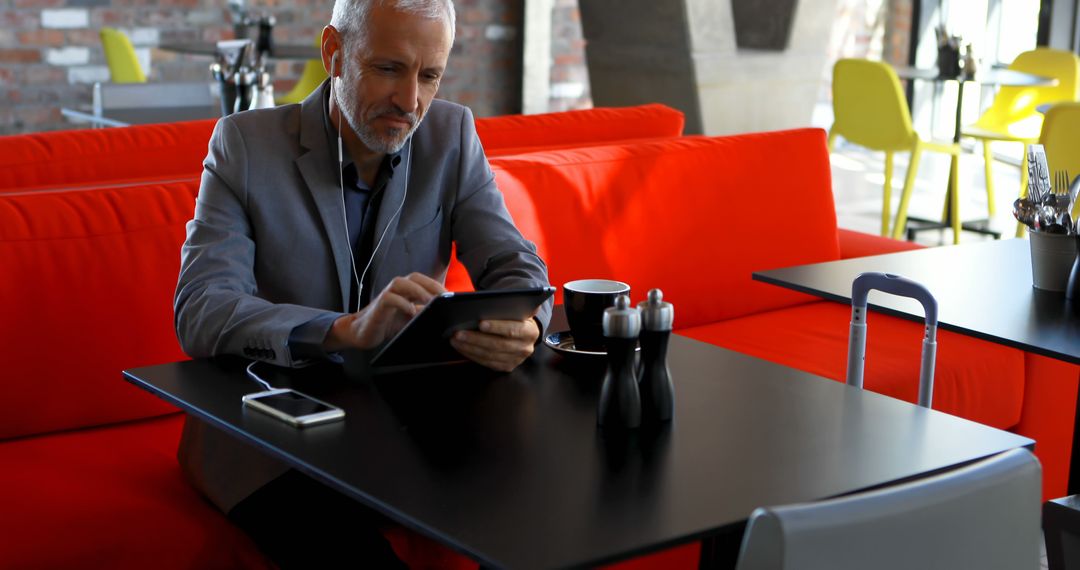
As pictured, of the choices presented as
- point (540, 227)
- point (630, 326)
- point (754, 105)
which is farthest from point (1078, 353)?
point (754, 105)

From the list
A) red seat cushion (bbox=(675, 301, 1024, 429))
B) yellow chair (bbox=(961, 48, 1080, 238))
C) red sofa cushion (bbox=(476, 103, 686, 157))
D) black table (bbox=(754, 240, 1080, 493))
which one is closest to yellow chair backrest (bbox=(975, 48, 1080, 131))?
yellow chair (bbox=(961, 48, 1080, 238))

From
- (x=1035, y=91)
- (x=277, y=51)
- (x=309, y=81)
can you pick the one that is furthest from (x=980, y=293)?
(x=1035, y=91)

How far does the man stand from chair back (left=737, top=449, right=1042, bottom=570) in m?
0.68

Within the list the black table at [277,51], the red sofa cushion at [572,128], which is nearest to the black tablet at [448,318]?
the red sofa cushion at [572,128]

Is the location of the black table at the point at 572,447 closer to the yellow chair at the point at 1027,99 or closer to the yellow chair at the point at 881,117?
the yellow chair at the point at 881,117

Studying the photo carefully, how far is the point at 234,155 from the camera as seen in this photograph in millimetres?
1867

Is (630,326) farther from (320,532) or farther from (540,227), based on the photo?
(540,227)

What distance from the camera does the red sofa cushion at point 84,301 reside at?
210 centimetres

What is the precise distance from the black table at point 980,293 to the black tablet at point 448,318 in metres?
0.78

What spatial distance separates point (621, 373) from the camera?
4.62 feet

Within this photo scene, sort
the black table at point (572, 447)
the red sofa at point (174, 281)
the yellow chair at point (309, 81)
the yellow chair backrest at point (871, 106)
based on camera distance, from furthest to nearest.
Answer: the yellow chair at point (309, 81) → the yellow chair backrest at point (871, 106) → the red sofa at point (174, 281) → the black table at point (572, 447)

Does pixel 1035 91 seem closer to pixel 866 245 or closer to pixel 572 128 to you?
pixel 866 245

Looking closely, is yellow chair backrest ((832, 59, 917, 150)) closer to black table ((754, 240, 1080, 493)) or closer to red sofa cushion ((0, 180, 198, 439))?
black table ((754, 240, 1080, 493))

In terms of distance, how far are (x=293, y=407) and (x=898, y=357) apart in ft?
5.46
